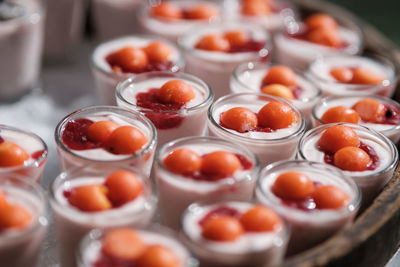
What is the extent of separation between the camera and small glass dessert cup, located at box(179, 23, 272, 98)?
85.1 inches

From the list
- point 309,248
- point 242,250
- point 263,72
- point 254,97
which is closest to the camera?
point 242,250

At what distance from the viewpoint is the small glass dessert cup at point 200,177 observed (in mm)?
1407

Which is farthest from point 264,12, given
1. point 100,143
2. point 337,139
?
point 100,143

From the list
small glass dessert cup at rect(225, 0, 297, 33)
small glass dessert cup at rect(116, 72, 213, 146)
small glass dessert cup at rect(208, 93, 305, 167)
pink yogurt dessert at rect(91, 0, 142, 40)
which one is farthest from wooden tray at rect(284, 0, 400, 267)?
pink yogurt dessert at rect(91, 0, 142, 40)

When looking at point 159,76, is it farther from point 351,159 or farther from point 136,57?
point 351,159

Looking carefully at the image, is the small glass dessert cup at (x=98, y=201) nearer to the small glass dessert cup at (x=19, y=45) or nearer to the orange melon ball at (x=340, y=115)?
the orange melon ball at (x=340, y=115)

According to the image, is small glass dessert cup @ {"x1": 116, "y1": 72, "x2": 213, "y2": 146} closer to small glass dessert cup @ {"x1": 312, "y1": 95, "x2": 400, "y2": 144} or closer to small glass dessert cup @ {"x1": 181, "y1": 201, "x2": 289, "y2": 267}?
small glass dessert cup @ {"x1": 312, "y1": 95, "x2": 400, "y2": 144}

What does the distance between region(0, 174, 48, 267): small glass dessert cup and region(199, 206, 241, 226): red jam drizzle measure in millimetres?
356

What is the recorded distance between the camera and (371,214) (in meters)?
1.44

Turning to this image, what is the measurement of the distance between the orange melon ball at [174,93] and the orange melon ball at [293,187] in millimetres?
467

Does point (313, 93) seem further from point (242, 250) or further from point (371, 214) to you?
point (242, 250)

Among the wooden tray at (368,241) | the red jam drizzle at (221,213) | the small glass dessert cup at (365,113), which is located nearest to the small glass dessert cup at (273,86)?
the small glass dessert cup at (365,113)

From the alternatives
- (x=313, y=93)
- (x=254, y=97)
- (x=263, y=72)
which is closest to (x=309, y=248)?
(x=254, y=97)

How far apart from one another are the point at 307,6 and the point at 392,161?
133 centimetres
